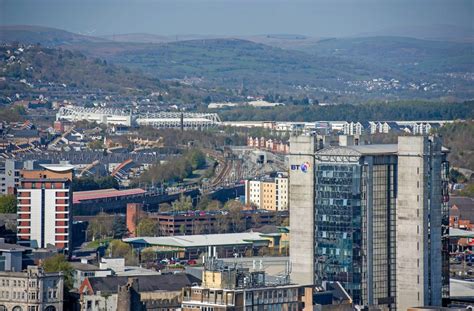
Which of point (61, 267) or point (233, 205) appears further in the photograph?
point (233, 205)

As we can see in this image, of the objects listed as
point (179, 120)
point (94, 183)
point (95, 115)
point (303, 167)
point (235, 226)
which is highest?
point (95, 115)

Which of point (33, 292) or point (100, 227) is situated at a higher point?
point (100, 227)

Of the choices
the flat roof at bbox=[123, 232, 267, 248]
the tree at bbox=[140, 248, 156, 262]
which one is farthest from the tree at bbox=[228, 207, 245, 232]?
the tree at bbox=[140, 248, 156, 262]

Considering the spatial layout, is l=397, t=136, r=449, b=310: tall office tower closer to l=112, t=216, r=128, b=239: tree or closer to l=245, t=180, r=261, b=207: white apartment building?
l=112, t=216, r=128, b=239: tree

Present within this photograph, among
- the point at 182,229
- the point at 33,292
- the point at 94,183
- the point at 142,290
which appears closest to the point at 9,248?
the point at 33,292

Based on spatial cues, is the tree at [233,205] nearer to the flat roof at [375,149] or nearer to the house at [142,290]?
the house at [142,290]

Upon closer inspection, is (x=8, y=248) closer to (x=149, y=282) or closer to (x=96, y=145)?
(x=149, y=282)

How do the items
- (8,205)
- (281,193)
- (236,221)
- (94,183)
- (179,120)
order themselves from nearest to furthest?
(8,205), (236,221), (281,193), (94,183), (179,120)
